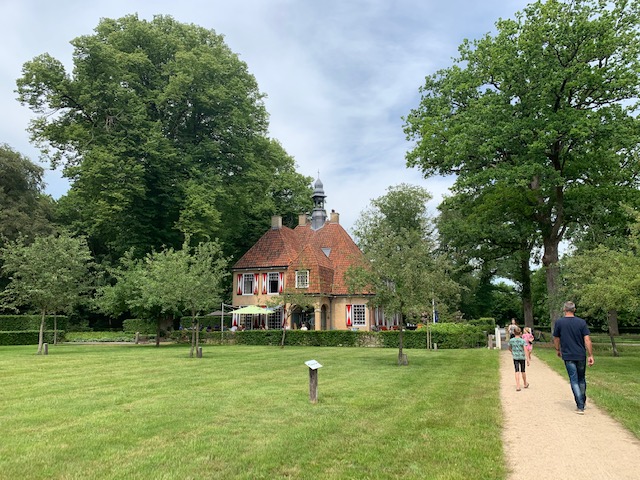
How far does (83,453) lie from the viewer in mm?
6516

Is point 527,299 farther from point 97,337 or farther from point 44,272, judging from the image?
point 44,272

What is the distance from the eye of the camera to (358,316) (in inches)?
1527

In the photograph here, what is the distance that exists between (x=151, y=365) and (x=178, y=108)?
2306 cm

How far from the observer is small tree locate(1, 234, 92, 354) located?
81.2ft

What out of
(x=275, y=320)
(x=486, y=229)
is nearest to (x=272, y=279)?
(x=275, y=320)

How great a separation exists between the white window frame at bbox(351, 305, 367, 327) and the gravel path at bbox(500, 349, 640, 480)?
27.2 m

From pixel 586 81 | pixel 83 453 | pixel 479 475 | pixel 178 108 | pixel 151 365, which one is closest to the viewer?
pixel 479 475

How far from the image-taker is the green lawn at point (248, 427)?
592 centimetres

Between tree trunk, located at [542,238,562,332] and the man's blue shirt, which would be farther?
tree trunk, located at [542,238,562,332]

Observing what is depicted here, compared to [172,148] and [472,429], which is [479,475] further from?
[172,148]

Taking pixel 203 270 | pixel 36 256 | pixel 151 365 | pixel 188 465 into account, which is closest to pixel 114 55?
pixel 36 256

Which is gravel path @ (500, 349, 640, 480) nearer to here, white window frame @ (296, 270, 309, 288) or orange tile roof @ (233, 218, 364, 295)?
white window frame @ (296, 270, 309, 288)

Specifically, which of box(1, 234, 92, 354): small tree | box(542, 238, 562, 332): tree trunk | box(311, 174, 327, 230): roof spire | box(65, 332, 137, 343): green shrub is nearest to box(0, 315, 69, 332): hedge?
box(65, 332, 137, 343): green shrub

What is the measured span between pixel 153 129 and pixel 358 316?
1988 cm
